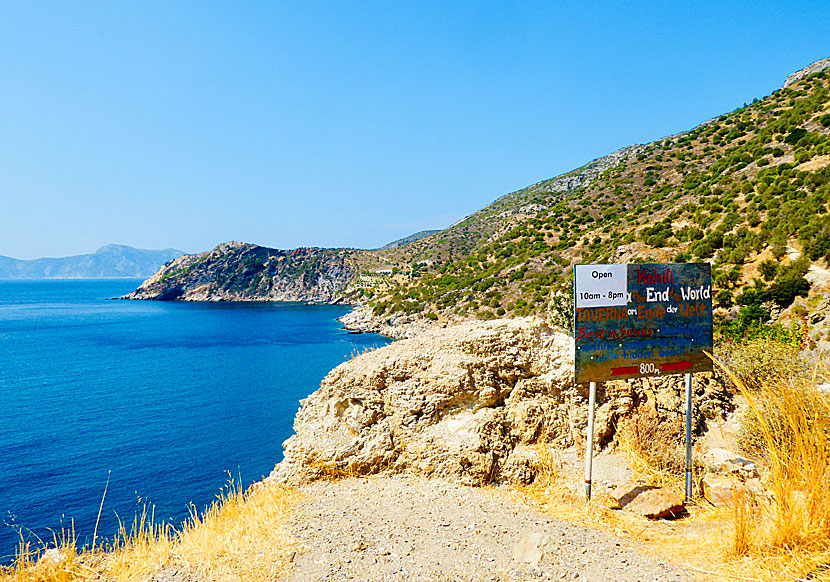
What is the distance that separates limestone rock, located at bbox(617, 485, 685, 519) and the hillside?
1275 centimetres

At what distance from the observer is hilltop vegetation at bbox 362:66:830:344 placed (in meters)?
22.5

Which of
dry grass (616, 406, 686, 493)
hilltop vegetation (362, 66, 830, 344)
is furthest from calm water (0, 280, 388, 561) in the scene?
hilltop vegetation (362, 66, 830, 344)

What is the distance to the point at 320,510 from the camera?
6.97 metres

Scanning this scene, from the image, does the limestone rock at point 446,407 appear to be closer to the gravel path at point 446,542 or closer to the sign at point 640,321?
the gravel path at point 446,542

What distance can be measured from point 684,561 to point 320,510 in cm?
458

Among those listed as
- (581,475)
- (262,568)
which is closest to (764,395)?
(581,475)

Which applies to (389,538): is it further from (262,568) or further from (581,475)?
(581,475)

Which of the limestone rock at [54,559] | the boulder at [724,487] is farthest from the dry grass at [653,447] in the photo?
the limestone rock at [54,559]

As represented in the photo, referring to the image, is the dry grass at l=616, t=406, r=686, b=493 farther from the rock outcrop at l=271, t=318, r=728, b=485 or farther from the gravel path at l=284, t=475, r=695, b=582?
the gravel path at l=284, t=475, r=695, b=582

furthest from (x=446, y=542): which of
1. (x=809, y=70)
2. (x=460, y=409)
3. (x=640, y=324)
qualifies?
(x=809, y=70)

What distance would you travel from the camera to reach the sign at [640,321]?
20.8 feet

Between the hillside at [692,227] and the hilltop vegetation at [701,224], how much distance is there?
0.10 metres

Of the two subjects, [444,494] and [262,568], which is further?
[444,494]

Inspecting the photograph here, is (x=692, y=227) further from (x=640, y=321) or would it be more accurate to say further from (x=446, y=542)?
(x=446, y=542)
